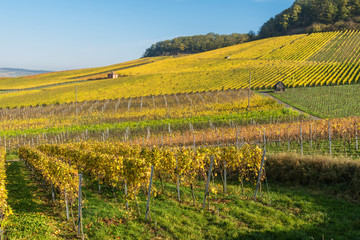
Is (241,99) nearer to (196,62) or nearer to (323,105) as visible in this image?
(323,105)

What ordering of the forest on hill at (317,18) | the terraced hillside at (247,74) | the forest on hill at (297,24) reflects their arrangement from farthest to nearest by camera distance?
the forest on hill at (297,24) → the forest on hill at (317,18) → the terraced hillside at (247,74)

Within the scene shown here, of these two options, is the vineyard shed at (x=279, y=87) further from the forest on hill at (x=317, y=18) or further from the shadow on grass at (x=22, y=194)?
the forest on hill at (x=317, y=18)

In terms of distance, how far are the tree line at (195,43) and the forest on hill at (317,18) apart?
14.1 m

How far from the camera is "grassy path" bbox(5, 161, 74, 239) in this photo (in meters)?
7.99

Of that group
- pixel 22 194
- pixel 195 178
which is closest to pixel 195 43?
pixel 195 178

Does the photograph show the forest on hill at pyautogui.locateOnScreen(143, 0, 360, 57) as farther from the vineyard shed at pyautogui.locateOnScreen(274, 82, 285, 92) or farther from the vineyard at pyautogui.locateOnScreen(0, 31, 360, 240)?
the vineyard at pyautogui.locateOnScreen(0, 31, 360, 240)

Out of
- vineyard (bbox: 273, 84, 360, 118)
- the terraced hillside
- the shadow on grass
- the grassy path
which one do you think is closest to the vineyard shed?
vineyard (bbox: 273, 84, 360, 118)

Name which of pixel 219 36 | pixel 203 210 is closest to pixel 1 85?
pixel 219 36

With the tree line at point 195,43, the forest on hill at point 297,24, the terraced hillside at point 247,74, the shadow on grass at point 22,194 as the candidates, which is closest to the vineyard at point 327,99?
the terraced hillside at point 247,74

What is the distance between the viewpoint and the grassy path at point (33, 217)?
26.2 feet

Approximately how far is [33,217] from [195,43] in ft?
464

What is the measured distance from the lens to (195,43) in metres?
143

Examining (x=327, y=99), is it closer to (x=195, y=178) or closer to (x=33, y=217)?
(x=195, y=178)

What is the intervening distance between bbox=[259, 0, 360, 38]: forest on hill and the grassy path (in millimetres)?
115893
